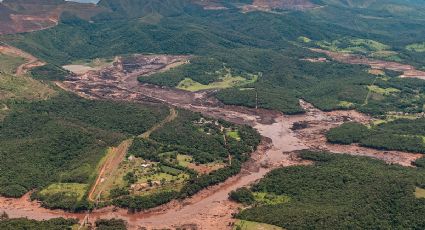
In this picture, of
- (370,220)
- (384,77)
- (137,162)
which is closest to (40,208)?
(137,162)

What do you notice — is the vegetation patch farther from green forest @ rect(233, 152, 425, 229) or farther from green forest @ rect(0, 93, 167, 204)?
green forest @ rect(233, 152, 425, 229)

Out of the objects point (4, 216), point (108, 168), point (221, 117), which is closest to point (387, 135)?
point (221, 117)

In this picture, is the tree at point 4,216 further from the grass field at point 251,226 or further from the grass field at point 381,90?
the grass field at point 381,90

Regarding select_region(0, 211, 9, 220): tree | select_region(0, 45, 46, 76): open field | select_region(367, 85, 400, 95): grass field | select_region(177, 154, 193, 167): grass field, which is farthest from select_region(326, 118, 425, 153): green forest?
select_region(0, 45, 46, 76): open field

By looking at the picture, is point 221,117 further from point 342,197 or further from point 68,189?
point 342,197

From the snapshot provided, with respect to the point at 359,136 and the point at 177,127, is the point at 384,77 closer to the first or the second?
the point at 359,136

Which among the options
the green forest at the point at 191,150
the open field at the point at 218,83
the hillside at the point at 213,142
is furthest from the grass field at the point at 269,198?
the open field at the point at 218,83
